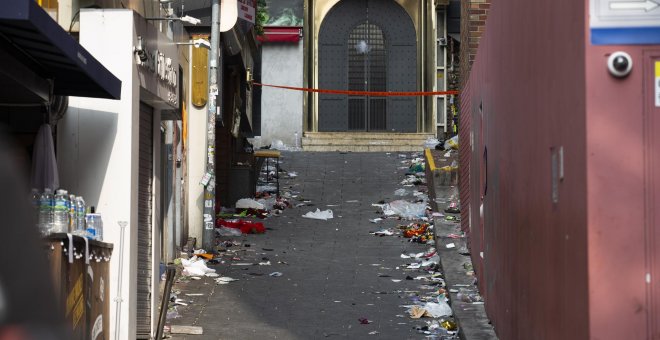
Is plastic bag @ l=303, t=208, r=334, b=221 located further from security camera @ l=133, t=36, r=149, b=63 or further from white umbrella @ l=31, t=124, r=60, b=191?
white umbrella @ l=31, t=124, r=60, b=191

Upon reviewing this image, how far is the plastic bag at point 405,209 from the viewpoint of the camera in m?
21.3

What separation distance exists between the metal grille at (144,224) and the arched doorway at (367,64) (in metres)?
21.8

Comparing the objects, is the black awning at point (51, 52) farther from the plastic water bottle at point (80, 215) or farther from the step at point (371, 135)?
the step at point (371, 135)

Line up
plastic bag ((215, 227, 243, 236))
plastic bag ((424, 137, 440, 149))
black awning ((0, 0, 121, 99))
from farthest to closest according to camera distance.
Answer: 1. plastic bag ((424, 137, 440, 149))
2. plastic bag ((215, 227, 243, 236))
3. black awning ((0, 0, 121, 99))

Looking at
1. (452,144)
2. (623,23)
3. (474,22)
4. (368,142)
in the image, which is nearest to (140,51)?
(623,23)

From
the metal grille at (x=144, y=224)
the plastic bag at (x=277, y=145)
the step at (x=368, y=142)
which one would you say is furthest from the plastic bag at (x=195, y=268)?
the plastic bag at (x=277, y=145)

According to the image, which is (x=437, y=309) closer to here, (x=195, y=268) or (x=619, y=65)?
(x=195, y=268)

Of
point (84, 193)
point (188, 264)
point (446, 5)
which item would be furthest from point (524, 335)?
point (446, 5)

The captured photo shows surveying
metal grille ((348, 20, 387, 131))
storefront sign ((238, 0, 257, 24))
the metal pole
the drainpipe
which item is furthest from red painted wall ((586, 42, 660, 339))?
metal grille ((348, 20, 387, 131))

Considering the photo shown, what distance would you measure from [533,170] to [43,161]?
12.2 ft

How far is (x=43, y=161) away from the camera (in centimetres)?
883

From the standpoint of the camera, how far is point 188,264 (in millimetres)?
16125

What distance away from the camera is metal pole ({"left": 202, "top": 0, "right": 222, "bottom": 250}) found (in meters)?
17.5

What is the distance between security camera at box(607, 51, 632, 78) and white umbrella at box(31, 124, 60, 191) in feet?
15.8
